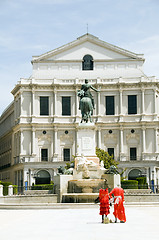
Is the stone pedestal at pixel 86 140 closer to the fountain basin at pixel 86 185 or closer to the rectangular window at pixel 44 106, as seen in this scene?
the fountain basin at pixel 86 185

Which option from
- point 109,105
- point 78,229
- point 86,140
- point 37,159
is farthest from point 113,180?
point 109,105

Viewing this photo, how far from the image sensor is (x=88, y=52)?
281ft

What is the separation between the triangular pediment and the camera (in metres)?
84.9

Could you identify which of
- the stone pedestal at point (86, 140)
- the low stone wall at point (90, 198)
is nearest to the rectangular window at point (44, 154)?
the stone pedestal at point (86, 140)

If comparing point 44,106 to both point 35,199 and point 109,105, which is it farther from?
point 35,199

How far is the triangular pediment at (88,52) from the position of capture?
84.9 meters

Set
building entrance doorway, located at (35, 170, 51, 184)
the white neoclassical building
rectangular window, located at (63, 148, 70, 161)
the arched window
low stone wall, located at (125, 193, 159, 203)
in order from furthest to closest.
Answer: the arched window
rectangular window, located at (63, 148, 70, 161)
the white neoclassical building
building entrance doorway, located at (35, 170, 51, 184)
low stone wall, located at (125, 193, 159, 203)

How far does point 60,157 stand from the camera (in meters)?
81.6

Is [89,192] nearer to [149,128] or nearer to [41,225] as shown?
[41,225]

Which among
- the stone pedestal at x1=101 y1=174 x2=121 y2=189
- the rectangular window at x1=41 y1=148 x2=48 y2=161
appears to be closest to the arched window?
the rectangular window at x1=41 y1=148 x2=48 y2=161

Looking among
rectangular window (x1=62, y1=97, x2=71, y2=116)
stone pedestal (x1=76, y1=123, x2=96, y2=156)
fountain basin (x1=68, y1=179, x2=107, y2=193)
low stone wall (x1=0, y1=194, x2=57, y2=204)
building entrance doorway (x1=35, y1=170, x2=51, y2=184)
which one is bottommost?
Result: low stone wall (x1=0, y1=194, x2=57, y2=204)

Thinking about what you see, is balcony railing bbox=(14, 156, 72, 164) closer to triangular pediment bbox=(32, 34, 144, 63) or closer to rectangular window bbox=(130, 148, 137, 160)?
rectangular window bbox=(130, 148, 137, 160)

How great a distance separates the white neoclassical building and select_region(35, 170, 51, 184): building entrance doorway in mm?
159

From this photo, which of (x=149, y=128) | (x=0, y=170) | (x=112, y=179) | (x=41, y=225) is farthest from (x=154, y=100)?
(x=41, y=225)
